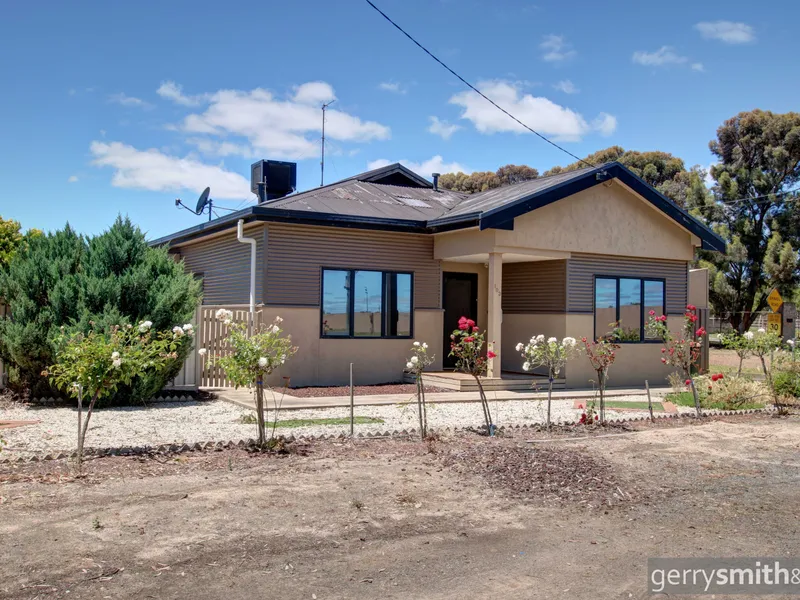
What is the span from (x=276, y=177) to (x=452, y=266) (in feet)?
17.8

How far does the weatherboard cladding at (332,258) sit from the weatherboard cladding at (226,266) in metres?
0.33

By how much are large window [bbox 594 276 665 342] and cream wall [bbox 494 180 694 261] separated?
696 mm

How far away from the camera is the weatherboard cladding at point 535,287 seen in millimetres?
16938

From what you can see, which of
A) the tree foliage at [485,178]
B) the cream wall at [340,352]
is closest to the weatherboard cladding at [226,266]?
the cream wall at [340,352]

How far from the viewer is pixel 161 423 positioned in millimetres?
10680

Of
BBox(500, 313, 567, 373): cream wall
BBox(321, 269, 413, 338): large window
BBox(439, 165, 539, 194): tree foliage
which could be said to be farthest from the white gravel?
BBox(439, 165, 539, 194): tree foliage

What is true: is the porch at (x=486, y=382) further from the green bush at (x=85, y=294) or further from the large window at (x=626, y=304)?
the green bush at (x=85, y=294)

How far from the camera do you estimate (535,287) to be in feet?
58.2

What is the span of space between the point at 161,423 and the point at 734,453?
7598 millimetres

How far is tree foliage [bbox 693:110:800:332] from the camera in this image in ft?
119

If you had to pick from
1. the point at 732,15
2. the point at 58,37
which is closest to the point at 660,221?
the point at 732,15

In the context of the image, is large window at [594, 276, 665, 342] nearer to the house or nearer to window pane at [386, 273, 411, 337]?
→ the house

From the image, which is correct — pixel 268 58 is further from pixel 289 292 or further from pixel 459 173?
pixel 459 173

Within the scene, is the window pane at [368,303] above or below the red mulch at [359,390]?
above
